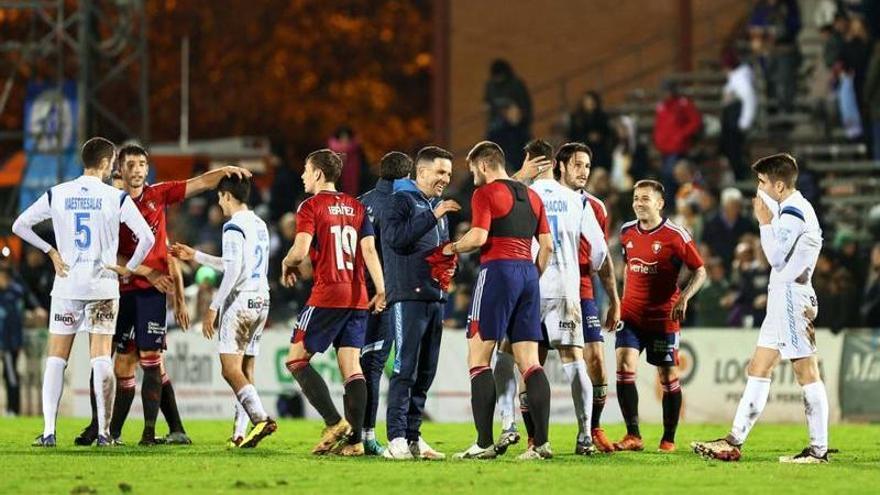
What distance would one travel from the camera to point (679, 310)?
59.4 feet

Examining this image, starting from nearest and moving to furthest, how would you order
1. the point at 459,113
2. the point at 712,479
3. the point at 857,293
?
the point at 712,479, the point at 857,293, the point at 459,113

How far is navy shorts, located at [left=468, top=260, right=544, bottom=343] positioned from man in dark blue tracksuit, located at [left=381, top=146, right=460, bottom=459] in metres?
0.48

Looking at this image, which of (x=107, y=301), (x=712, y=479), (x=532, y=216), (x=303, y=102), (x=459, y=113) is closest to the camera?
(x=712, y=479)

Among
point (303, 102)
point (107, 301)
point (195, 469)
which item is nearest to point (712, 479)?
point (195, 469)

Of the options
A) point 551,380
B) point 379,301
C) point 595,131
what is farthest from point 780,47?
point 379,301

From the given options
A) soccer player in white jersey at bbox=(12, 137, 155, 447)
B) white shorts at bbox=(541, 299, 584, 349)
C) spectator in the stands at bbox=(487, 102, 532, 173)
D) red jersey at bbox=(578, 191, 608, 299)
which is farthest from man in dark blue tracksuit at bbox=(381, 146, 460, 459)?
spectator in the stands at bbox=(487, 102, 532, 173)

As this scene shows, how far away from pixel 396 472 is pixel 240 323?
9.07 feet

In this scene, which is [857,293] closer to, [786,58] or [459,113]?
[786,58]

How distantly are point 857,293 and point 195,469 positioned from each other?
12500 mm

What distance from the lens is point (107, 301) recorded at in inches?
685

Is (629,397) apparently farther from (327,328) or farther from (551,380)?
(551,380)

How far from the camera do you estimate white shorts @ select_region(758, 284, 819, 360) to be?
1625 cm

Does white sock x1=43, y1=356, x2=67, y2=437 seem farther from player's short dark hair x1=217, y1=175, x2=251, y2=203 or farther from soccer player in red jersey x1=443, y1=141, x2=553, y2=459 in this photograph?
soccer player in red jersey x1=443, y1=141, x2=553, y2=459

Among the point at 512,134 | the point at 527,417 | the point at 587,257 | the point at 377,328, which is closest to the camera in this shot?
the point at 527,417
